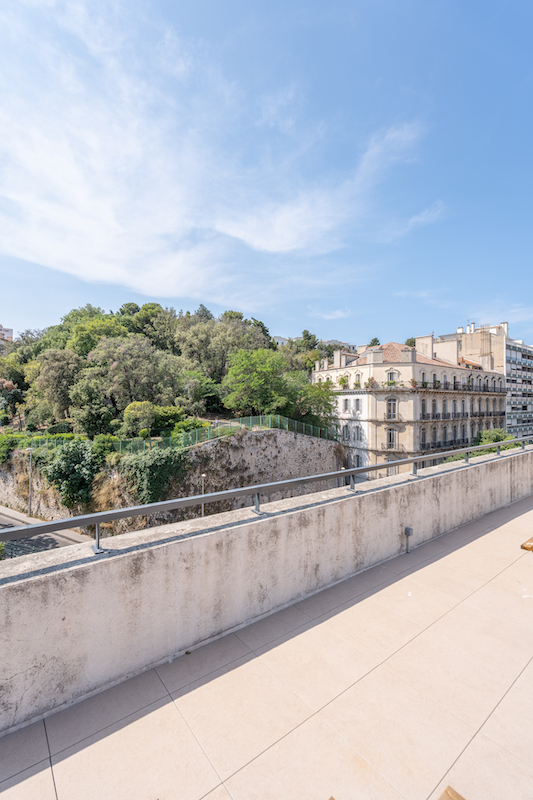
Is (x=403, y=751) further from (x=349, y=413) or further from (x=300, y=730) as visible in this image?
(x=349, y=413)

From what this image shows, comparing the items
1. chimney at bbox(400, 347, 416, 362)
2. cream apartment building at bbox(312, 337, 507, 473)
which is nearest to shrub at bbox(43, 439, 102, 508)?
cream apartment building at bbox(312, 337, 507, 473)

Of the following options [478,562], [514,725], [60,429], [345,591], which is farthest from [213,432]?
[514,725]

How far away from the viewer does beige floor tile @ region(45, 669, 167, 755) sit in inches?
75.4

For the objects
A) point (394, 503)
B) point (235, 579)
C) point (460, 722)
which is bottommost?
point (460, 722)

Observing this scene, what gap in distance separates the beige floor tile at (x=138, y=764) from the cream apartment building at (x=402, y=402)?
1118 inches

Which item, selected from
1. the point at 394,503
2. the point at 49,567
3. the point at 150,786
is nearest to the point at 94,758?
the point at 150,786

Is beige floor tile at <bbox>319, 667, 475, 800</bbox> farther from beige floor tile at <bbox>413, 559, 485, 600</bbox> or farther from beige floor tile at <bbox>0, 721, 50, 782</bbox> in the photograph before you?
beige floor tile at <bbox>0, 721, 50, 782</bbox>

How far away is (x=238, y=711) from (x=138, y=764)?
562 mm

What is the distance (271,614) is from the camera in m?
2.97

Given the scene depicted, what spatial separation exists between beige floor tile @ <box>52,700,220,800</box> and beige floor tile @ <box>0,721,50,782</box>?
12 cm

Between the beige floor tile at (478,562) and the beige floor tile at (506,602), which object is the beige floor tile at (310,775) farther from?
the beige floor tile at (478,562)

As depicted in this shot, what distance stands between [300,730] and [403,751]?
0.53 meters

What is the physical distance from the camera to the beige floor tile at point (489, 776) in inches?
63.8

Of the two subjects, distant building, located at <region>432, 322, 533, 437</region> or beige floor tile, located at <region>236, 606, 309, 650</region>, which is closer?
beige floor tile, located at <region>236, 606, 309, 650</region>
